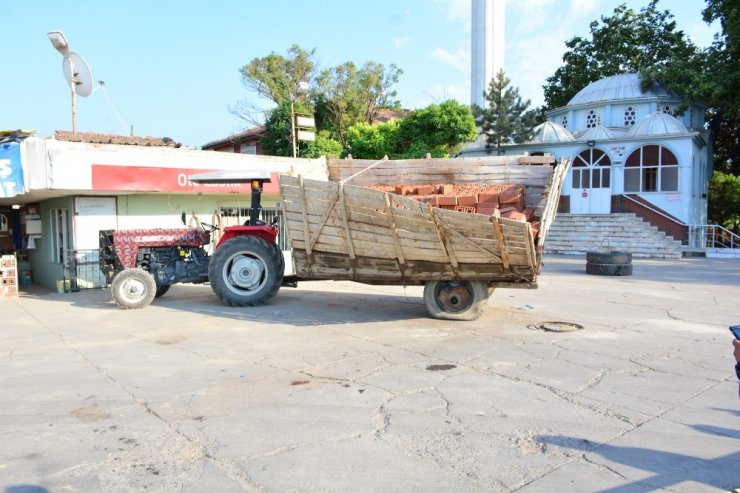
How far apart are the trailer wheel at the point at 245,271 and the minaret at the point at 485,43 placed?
3134 centimetres

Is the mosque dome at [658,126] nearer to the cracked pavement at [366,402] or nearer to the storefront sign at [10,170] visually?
the cracked pavement at [366,402]

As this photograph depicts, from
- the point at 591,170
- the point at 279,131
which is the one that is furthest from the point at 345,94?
the point at 591,170

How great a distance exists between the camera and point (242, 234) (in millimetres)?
10156

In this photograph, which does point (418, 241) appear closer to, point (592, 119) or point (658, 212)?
point (658, 212)

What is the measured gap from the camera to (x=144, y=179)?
1293 centimetres

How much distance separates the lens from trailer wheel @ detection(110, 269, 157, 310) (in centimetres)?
990

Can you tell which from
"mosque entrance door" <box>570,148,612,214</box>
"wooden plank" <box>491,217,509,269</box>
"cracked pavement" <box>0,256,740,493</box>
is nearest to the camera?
"cracked pavement" <box>0,256,740,493</box>

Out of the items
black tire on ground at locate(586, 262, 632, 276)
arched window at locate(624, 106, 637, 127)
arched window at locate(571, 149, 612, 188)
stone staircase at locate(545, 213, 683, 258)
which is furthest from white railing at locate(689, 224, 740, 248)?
black tire on ground at locate(586, 262, 632, 276)

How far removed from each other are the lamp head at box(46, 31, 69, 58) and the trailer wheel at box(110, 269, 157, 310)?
7.09 meters

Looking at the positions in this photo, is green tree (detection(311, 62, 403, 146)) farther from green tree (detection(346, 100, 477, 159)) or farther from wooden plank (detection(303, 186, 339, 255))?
wooden plank (detection(303, 186, 339, 255))

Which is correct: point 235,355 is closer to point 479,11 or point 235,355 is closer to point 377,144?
point 377,144

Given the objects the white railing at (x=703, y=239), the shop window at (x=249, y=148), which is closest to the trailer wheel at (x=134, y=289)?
the white railing at (x=703, y=239)

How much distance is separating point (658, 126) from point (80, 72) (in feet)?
82.0

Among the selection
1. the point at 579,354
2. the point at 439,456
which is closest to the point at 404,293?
the point at 579,354
